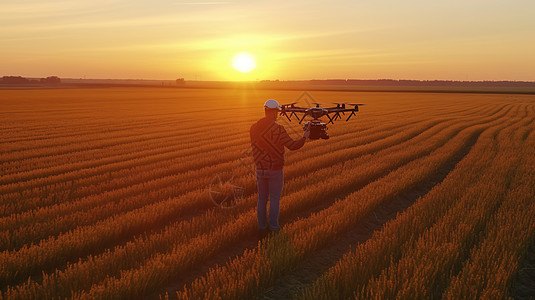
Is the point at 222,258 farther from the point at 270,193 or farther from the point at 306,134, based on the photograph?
the point at 306,134

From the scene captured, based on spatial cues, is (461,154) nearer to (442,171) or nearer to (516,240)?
(442,171)

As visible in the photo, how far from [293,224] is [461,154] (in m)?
10.8

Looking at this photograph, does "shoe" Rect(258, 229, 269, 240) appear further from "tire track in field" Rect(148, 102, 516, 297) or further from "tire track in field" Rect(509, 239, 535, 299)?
"tire track in field" Rect(509, 239, 535, 299)

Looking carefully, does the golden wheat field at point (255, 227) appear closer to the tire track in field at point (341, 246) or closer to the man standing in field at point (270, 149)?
the tire track in field at point (341, 246)

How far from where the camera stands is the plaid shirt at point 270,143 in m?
6.11

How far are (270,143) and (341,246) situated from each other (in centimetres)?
226

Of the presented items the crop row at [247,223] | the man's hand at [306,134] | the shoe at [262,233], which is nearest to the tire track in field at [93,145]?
the crop row at [247,223]

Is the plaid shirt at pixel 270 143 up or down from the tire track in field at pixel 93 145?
up

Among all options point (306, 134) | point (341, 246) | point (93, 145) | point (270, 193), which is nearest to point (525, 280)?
point (341, 246)

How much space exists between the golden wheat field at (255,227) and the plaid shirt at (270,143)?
52.4 inches

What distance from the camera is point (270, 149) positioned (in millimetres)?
6168

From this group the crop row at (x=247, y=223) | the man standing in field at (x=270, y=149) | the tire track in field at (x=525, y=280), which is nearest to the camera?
the crop row at (x=247, y=223)

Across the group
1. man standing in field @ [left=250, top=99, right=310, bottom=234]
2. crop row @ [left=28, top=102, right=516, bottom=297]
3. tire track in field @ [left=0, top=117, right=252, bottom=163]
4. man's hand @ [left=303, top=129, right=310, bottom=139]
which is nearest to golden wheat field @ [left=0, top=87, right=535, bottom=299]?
crop row @ [left=28, top=102, right=516, bottom=297]

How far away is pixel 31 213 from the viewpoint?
23.7ft
